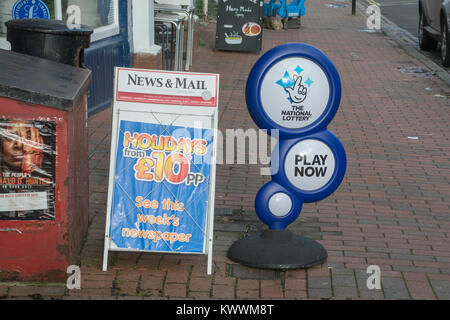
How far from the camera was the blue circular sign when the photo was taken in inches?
197

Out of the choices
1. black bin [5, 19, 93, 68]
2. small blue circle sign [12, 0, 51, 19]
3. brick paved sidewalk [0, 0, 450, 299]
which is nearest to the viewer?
brick paved sidewalk [0, 0, 450, 299]

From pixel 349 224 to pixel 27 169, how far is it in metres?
2.84

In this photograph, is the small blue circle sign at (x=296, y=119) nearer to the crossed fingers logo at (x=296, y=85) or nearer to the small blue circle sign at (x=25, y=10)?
the crossed fingers logo at (x=296, y=85)

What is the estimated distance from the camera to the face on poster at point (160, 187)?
16.5 ft

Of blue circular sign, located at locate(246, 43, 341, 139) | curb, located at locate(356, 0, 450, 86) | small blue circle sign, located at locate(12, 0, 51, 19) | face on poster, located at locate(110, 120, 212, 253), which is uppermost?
small blue circle sign, located at locate(12, 0, 51, 19)

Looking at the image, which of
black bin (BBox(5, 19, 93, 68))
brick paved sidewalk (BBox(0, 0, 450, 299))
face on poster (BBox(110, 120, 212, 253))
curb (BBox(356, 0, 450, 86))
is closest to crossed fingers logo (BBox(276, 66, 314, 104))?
face on poster (BBox(110, 120, 212, 253))

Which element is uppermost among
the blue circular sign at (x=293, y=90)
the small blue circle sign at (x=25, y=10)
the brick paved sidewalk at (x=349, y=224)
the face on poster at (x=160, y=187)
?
the small blue circle sign at (x=25, y=10)

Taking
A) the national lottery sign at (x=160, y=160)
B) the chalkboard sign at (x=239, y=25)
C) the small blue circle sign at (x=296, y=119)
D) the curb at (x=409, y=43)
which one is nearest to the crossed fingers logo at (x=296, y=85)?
the small blue circle sign at (x=296, y=119)

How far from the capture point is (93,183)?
22.7ft

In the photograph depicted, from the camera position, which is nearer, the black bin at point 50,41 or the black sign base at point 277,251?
the black sign base at point 277,251

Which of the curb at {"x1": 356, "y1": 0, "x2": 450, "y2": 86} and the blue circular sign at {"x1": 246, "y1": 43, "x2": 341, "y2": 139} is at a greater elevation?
the blue circular sign at {"x1": 246, "y1": 43, "x2": 341, "y2": 139}

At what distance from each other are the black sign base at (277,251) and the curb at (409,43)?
8.30m

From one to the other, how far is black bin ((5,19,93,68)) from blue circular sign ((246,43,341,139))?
1.65m

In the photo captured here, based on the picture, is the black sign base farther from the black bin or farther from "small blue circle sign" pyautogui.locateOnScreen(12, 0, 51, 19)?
"small blue circle sign" pyautogui.locateOnScreen(12, 0, 51, 19)
